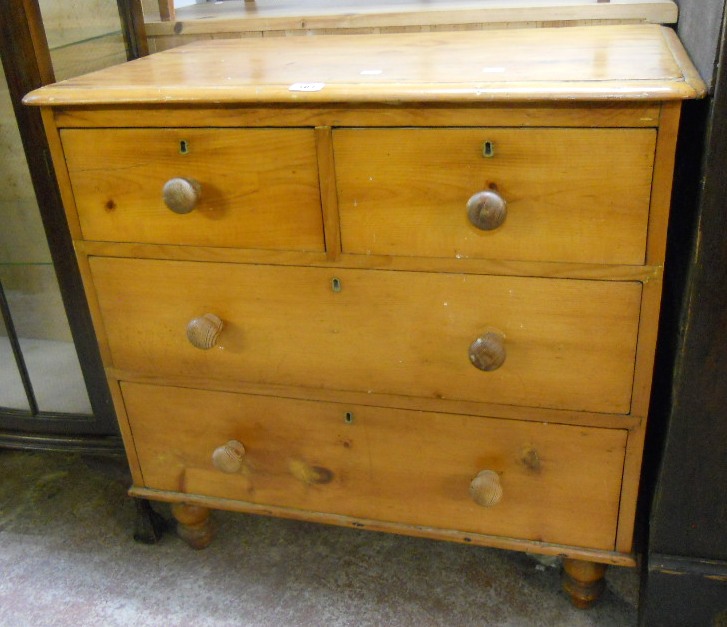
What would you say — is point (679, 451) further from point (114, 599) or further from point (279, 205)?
point (114, 599)

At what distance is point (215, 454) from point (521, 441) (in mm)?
470

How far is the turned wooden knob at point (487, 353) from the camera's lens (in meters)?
0.92

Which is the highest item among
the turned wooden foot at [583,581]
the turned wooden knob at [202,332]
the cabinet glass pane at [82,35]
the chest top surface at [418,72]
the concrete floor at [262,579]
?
the cabinet glass pane at [82,35]

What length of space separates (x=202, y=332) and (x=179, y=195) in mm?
201

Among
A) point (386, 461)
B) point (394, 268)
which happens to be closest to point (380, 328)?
point (394, 268)

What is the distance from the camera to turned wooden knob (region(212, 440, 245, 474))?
3.66 feet

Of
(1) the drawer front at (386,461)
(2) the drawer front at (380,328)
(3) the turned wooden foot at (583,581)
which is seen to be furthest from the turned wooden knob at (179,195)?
(3) the turned wooden foot at (583,581)

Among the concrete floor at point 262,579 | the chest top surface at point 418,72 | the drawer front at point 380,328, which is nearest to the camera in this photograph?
the chest top surface at point 418,72

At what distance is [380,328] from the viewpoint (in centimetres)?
100

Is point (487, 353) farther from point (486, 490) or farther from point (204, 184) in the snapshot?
point (204, 184)

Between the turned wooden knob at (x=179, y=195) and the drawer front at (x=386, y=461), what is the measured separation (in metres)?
0.33

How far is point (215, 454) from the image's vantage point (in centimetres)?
112

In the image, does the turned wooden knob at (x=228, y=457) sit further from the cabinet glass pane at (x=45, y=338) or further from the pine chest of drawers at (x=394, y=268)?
the cabinet glass pane at (x=45, y=338)

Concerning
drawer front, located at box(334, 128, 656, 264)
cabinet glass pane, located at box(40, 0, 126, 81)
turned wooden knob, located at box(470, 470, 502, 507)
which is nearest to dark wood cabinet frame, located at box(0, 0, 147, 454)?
cabinet glass pane, located at box(40, 0, 126, 81)
